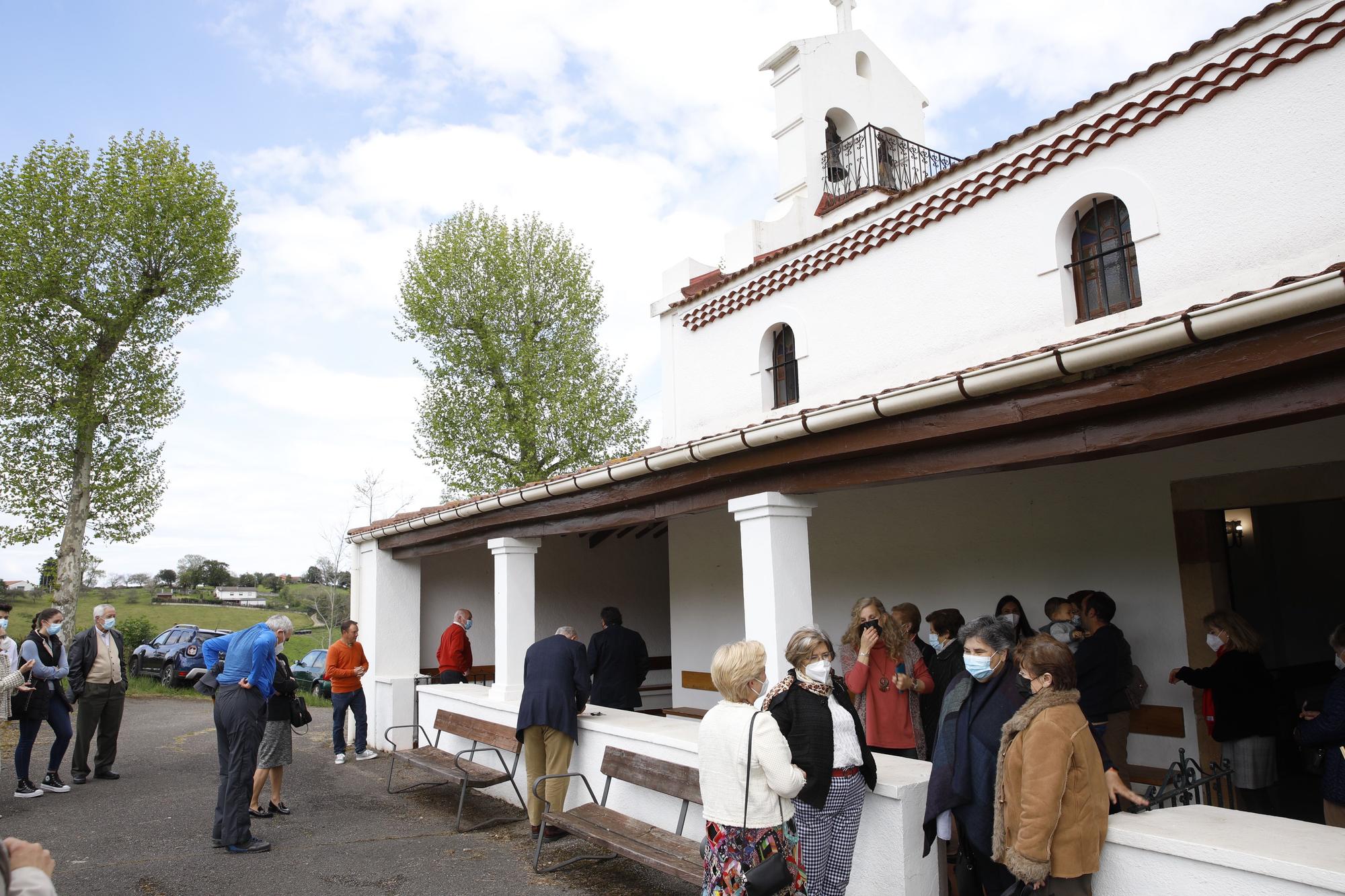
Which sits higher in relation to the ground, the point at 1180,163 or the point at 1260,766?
the point at 1180,163

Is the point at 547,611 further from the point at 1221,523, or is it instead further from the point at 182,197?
the point at 182,197

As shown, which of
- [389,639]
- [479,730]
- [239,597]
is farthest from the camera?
[239,597]

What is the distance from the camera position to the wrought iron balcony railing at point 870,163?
12797mm

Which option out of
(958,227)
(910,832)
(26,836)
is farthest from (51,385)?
(910,832)

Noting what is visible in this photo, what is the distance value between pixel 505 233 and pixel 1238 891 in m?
21.9

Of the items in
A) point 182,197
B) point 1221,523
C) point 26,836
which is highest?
point 182,197

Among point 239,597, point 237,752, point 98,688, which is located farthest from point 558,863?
point 239,597

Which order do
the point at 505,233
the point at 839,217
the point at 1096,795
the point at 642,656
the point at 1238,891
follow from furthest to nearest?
1. the point at 505,233
2. the point at 839,217
3. the point at 642,656
4. the point at 1096,795
5. the point at 1238,891

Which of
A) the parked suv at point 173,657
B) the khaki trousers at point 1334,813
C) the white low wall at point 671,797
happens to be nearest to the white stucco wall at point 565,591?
the white low wall at point 671,797

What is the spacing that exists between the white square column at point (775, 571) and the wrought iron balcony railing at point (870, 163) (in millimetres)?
8098

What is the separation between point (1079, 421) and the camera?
4.11 m

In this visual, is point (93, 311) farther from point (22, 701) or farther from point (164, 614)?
point (164, 614)

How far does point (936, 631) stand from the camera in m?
5.25

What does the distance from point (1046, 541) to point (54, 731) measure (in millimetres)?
8858
